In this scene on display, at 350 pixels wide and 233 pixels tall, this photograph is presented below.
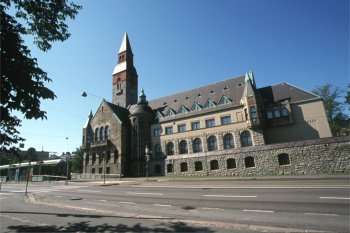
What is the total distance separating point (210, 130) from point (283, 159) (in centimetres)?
1220

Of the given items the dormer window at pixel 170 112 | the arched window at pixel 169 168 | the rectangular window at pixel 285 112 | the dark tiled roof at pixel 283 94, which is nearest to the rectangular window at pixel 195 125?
the dormer window at pixel 170 112

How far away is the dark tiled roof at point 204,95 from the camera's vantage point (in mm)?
39062

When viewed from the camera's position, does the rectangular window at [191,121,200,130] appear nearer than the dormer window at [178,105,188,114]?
Yes

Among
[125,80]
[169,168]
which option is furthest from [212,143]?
[125,80]

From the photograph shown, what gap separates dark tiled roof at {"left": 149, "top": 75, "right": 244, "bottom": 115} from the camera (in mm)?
39062

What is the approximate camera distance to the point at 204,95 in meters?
43.2

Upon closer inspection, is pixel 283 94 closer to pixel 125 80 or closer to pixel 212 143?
pixel 212 143

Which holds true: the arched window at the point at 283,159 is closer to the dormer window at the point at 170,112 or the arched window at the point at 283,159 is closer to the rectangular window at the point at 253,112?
the rectangular window at the point at 253,112

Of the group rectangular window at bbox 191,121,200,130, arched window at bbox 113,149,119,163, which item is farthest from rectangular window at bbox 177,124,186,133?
arched window at bbox 113,149,119,163

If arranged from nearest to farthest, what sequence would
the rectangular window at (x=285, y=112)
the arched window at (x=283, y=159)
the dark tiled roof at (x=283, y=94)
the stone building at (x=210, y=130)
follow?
the arched window at (x=283, y=159), the stone building at (x=210, y=130), the dark tiled roof at (x=283, y=94), the rectangular window at (x=285, y=112)

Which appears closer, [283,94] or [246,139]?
[246,139]

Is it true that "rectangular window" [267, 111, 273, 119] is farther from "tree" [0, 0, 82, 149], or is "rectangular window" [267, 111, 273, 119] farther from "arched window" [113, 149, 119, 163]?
"tree" [0, 0, 82, 149]

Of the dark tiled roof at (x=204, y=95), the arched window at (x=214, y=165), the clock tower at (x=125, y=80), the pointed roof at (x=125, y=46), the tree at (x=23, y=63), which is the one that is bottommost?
the arched window at (x=214, y=165)

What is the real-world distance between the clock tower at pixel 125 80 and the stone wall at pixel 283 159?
24907mm
